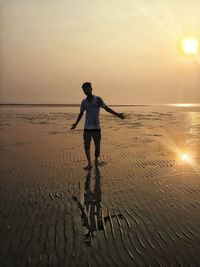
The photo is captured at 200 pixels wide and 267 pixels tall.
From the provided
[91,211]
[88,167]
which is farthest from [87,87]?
[91,211]

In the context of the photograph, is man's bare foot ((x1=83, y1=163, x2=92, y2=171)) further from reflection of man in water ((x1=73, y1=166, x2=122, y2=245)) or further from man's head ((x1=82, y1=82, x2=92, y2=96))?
man's head ((x1=82, y1=82, x2=92, y2=96))

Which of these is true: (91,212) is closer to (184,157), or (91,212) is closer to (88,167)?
(88,167)

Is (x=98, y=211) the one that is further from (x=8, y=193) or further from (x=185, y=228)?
(x=8, y=193)

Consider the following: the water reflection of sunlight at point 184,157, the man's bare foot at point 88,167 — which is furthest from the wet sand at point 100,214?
the water reflection of sunlight at point 184,157

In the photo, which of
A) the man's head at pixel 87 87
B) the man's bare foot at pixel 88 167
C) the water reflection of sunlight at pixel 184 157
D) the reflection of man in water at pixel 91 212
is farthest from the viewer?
the water reflection of sunlight at pixel 184 157

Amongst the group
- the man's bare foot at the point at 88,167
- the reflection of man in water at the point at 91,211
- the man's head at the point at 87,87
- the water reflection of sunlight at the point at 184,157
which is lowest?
the water reflection of sunlight at the point at 184,157

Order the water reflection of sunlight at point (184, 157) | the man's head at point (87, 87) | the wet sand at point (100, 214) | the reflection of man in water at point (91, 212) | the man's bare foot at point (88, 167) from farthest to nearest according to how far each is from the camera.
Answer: the water reflection of sunlight at point (184, 157) < the man's bare foot at point (88, 167) < the man's head at point (87, 87) < the reflection of man in water at point (91, 212) < the wet sand at point (100, 214)

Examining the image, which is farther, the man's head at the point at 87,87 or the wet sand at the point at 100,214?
the man's head at the point at 87,87

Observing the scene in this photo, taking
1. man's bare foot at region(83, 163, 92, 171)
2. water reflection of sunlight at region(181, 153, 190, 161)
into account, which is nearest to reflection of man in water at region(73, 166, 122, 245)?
man's bare foot at region(83, 163, 92, 171)

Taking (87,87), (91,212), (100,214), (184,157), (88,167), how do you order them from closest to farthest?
(100,214)
(91,212)
(87,87)
(88,167)
(184,157)

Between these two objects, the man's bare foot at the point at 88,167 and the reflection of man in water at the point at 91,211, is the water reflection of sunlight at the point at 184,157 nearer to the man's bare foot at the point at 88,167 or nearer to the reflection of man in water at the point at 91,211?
the man's bare foot at the point at 88,167

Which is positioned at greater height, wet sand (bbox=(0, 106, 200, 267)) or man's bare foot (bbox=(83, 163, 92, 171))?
wet sand (bbox=(0, 106, 200, 267))

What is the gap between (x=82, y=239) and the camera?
4.54 meters

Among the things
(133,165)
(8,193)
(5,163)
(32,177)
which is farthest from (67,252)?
(5,163)
